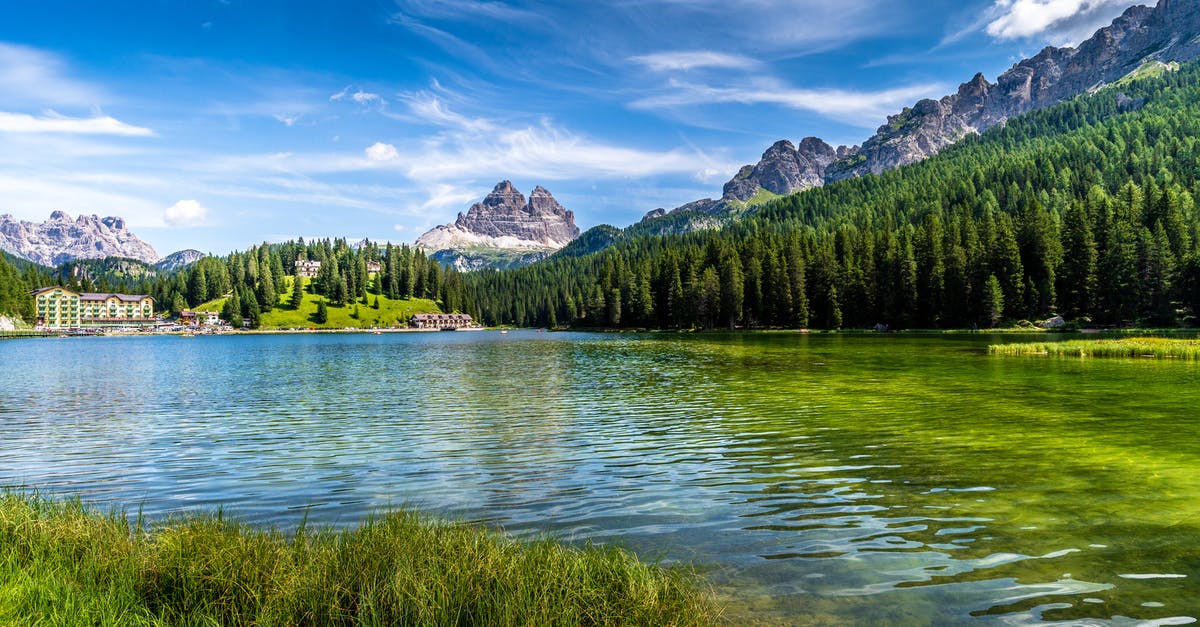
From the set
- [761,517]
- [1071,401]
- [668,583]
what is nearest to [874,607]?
[668,583]

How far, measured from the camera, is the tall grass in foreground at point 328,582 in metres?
7.68

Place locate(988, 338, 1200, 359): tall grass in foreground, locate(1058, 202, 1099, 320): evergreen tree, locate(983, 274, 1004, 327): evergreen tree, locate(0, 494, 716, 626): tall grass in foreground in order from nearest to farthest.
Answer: locate(0, 494, 716, 626): tall grass in foreground → locate(988, 338, 1200, 359): tall grass in foreground → locate(983, 274, 1004, 327): evergreen tree → locate(1058, 202, 1099, 320): evergreen tree

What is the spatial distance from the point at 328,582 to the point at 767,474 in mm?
13443

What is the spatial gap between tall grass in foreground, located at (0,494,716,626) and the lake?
2646mm

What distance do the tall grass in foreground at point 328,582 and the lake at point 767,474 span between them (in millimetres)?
2646

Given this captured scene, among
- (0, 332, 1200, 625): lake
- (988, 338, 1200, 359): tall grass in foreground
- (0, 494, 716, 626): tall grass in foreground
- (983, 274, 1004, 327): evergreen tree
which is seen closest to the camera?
(0, 494, 716, 626): tall grass in foreground

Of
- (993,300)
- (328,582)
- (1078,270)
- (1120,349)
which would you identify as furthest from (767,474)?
(1078,270)

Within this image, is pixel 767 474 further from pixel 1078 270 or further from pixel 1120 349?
pixel 1078 270

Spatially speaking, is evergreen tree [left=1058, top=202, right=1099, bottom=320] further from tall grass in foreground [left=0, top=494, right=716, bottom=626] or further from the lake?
tall grass in foreground [left=0, top=494, right=716, bottom=626]

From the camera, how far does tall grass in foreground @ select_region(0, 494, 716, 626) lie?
7676 mm

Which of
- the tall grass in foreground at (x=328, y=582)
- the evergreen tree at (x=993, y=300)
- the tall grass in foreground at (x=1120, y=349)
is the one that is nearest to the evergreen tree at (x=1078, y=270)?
the evergreen tree at (x=993, y=300)

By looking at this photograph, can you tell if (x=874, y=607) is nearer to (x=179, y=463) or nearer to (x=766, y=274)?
(x=179, y=463)

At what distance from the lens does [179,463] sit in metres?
21.3

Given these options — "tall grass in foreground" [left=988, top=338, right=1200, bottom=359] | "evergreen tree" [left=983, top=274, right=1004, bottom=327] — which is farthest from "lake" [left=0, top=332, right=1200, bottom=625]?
"evergreen tree" [left=983, top=274, right=1004, bottom=327]
